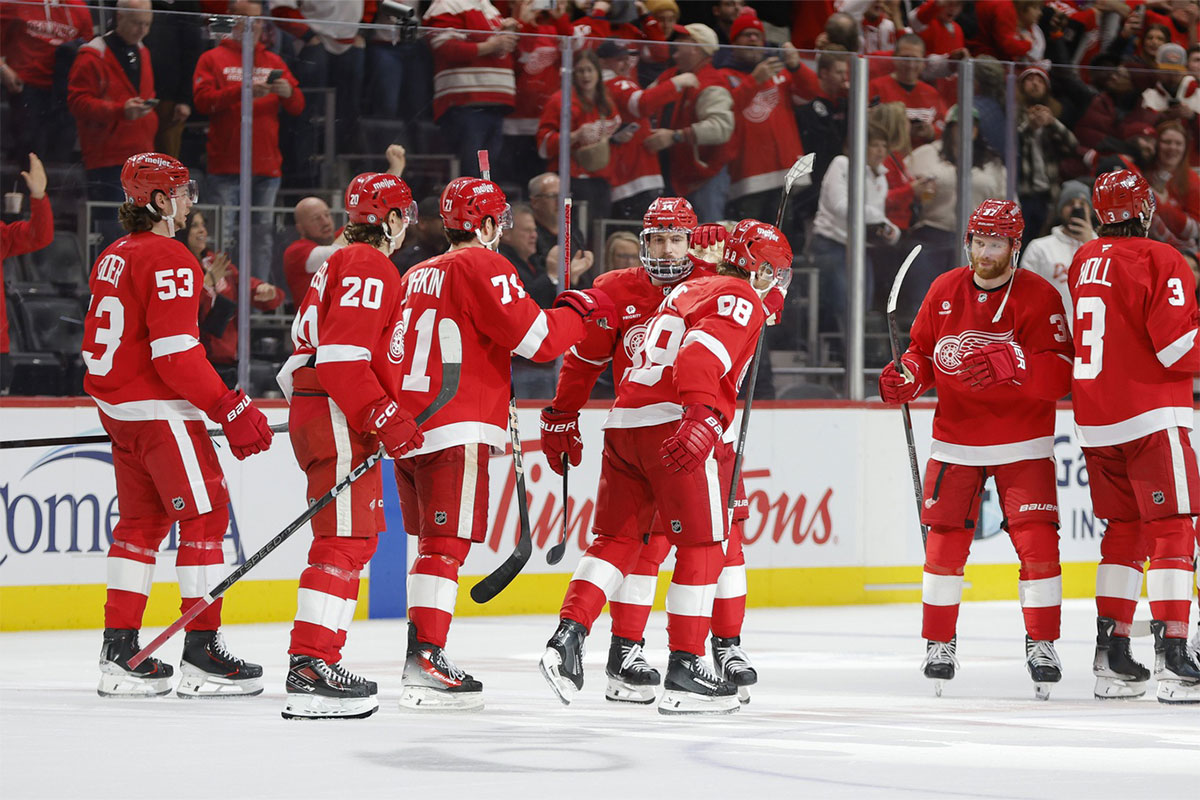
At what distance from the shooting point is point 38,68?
7.32 meters

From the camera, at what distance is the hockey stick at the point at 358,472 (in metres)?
4.93

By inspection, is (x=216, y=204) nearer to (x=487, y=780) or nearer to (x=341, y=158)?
(x=341, y=158)

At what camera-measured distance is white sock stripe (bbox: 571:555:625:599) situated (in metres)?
5.20

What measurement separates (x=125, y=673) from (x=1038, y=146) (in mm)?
5763

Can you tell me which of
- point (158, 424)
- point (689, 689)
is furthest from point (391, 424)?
point (689, 689)

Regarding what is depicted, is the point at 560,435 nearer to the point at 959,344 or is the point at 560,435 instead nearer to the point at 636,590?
the point at 636,590

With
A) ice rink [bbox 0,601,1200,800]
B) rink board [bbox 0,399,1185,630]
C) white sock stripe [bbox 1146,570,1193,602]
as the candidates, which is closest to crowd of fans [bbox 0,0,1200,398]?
rink board [bbox 0,399,1185,630]

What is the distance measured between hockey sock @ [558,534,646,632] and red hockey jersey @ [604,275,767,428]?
35cm

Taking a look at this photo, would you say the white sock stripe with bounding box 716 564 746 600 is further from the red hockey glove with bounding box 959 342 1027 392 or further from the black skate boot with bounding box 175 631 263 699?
the black skate boot with bounding box 175 631 263 699

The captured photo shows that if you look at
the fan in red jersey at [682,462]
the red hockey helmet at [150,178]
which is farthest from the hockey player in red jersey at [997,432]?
the red hockey helmet at [150,178]

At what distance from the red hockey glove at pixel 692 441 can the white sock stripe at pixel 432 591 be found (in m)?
0.73

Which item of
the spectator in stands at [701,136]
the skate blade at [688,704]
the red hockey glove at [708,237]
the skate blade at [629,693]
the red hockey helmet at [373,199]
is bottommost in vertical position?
the skate blade at [629,693]

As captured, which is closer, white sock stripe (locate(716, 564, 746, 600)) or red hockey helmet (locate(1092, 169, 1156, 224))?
white sock stripe (locate(716, 564, 746, 600))

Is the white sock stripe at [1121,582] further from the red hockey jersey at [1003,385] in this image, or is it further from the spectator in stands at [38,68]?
the spectator in stands at [38,68]
